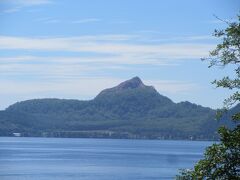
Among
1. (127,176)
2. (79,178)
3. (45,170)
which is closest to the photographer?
(79,178)

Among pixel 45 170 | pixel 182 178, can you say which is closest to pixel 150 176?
pixel 45 170

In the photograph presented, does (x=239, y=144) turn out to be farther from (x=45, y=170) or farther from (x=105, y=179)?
(x=45, y=170)

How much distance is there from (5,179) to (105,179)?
16.4 meters

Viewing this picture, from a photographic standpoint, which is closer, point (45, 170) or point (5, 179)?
point (5, 179)

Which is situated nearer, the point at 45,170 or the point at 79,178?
the point at 79,178

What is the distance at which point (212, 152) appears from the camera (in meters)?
17.2

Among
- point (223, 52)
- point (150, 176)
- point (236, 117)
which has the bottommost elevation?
point (150, 176)

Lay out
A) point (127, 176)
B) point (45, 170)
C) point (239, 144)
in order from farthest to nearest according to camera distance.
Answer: point (45, 170) → point (127, 176) → point (239, 144)

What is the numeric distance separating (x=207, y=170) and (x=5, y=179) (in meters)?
89.3

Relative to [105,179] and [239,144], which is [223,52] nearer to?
[239,144]

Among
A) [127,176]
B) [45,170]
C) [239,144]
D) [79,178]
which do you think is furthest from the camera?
[45,170]

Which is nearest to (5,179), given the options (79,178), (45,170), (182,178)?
(79,178)

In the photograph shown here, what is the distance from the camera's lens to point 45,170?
12300 centimetres

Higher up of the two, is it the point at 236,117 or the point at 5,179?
the point at 236,117
